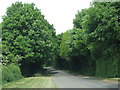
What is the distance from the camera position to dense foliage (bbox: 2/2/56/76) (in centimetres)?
3828

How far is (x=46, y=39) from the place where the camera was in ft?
141

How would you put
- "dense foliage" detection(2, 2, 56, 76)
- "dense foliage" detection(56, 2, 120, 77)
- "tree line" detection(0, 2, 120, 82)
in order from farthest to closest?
"dense foliage" detection(2, 2, 56, 76) < "tree line" detection(0, 2, 120, 82) < "dense foliage" detection(56, 2, 120, 77)

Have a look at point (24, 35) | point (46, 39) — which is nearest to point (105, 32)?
point (46, 39)

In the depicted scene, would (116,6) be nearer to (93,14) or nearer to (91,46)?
(93,14)

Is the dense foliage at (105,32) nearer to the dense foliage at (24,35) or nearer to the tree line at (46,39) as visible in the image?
the tree line at (46,39)

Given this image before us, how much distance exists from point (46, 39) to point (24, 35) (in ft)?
14.1

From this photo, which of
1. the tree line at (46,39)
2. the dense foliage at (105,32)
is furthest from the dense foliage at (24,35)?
the dense foliage at (105,32)

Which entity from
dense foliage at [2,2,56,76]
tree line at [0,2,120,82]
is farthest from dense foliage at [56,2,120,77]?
dense foliage at [2,2,56,76]

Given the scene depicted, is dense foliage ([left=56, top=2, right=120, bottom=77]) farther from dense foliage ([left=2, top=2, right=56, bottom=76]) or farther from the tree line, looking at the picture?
dense foliage ([left=2, top=2, right=56, bottom=76])

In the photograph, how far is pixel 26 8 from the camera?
140ft

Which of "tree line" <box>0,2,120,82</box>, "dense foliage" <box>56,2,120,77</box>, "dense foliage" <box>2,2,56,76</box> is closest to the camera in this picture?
"dense foliage" <box>56,2,120,77</box>

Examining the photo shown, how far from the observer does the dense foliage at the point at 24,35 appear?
38281 millimetres

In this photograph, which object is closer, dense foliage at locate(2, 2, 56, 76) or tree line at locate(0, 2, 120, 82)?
tree line at locate(0, 2, 120, 82)

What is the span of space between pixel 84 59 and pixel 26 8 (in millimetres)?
17723
